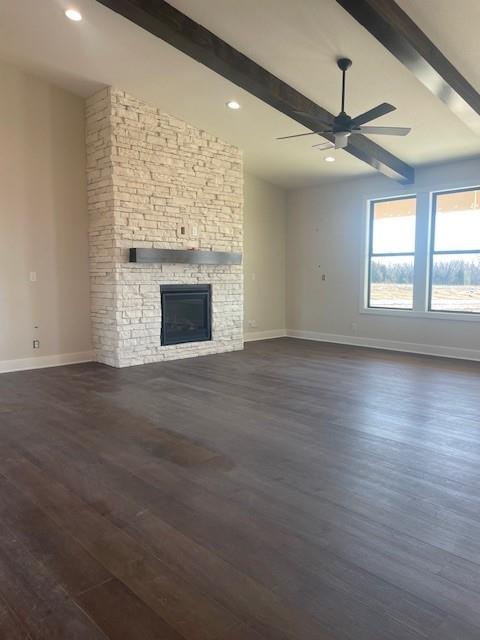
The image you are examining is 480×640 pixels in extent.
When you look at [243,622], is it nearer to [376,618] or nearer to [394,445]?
[376,618]

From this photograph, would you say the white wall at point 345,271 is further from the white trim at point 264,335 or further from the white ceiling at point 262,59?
the white ceiling at point 262,59

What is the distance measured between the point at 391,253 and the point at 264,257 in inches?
95.2

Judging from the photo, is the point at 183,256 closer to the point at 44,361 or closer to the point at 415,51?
the point at 44,361

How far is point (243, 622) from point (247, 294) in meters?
7.21

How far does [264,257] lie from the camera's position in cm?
896

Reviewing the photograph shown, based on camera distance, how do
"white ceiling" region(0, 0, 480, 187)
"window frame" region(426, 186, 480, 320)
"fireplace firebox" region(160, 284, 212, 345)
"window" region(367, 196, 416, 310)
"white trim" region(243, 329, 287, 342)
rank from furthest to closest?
"white trim" region(243, 329, 287, 342), "window" region(367, 196, 416, 310), "window frame" region(426, 186, 480, 320), "fireplace firebox" region(160, 284, 212, 345), "white ceiling" region(0, 0, 480, 187)

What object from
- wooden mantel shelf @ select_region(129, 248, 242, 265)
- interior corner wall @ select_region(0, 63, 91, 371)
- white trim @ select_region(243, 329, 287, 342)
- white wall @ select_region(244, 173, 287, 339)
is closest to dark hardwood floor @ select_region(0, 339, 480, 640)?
interior corner wall @ select_region(0, 63, 91, 371)

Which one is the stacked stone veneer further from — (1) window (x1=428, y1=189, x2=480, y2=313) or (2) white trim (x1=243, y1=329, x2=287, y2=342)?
(1) window (x1=428, y1=189, x2=480, y2=313)

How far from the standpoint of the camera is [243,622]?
1.63 meters

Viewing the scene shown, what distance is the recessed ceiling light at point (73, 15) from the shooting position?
4402mm

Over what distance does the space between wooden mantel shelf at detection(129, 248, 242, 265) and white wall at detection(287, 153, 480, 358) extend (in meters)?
2.06

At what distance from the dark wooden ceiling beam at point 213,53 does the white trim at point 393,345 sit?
3905 millimetres

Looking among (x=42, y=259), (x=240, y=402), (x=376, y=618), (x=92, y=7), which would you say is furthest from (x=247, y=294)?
(x=376, y=618)

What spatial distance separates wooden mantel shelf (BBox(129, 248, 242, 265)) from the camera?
6.08 m
